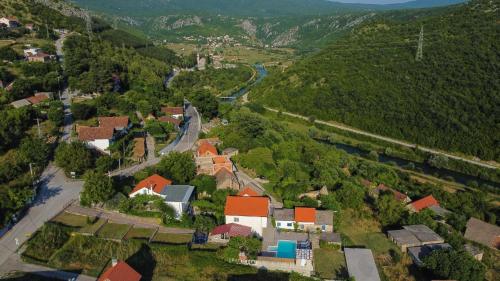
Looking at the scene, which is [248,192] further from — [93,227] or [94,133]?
[94,133]

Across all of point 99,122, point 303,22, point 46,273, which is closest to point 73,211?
point 46,273

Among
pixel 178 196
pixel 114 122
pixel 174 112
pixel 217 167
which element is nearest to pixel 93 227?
pixel 178 196

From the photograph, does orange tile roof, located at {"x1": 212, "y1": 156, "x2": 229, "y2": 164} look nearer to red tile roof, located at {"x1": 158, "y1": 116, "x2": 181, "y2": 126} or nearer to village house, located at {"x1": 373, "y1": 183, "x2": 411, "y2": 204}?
red tile roof, located at {"x1": 158, "y1": 116, "x2": 181, "y2": 126}

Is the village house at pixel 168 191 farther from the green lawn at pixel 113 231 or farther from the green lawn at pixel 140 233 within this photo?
the green lawn at pixel 113 231

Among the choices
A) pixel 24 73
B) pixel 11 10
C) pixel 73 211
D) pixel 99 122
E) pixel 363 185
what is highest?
pixel 11 10

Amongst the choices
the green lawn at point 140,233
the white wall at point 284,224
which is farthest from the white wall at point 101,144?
the white wall at point 284,224

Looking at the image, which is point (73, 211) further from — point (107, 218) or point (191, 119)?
point (191, 119)
